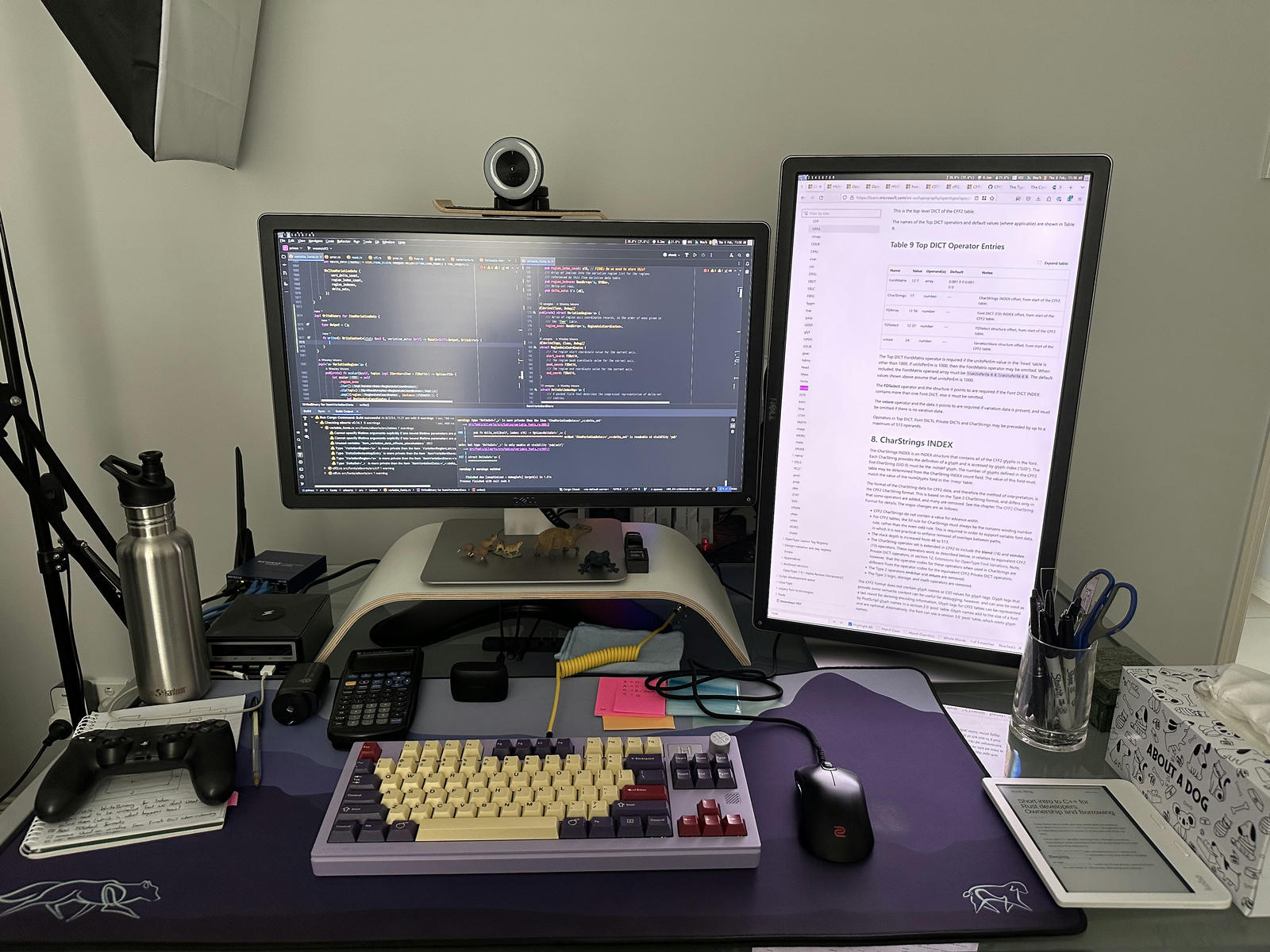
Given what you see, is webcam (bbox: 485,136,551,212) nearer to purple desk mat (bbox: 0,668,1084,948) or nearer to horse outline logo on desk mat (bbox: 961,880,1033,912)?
purple desk mat (bbox: 0,668,1084,948)

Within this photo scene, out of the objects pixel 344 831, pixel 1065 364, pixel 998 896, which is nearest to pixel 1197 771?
pixel 998 896

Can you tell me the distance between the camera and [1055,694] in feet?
2.73

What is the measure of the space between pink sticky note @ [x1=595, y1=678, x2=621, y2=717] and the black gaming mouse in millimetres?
232

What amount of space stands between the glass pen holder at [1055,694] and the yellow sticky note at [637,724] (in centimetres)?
38

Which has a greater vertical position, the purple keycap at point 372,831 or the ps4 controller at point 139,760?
the ps4 controller at point 139,760

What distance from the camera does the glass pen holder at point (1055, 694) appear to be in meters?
0.82

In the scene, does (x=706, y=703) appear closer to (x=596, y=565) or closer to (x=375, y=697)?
(x=596, y=565)

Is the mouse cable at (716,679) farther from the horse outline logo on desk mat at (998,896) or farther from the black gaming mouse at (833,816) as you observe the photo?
the horse outline logo on desk mat at (998,896)

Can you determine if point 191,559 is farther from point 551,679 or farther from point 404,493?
point 551,679

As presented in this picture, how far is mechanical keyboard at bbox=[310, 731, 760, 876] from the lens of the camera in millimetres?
661

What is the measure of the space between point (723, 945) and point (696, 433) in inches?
22.6

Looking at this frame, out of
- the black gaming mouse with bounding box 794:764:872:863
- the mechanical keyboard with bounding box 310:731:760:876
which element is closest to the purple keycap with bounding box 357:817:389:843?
the mechanical keyboard with bounding box 310:731:760:876

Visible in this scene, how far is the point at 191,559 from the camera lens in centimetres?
87

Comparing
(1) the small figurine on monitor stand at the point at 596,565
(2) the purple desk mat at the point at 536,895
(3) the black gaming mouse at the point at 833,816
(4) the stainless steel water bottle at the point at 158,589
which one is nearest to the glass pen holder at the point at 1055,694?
(2) the purple desk mat at the point at 536,895
